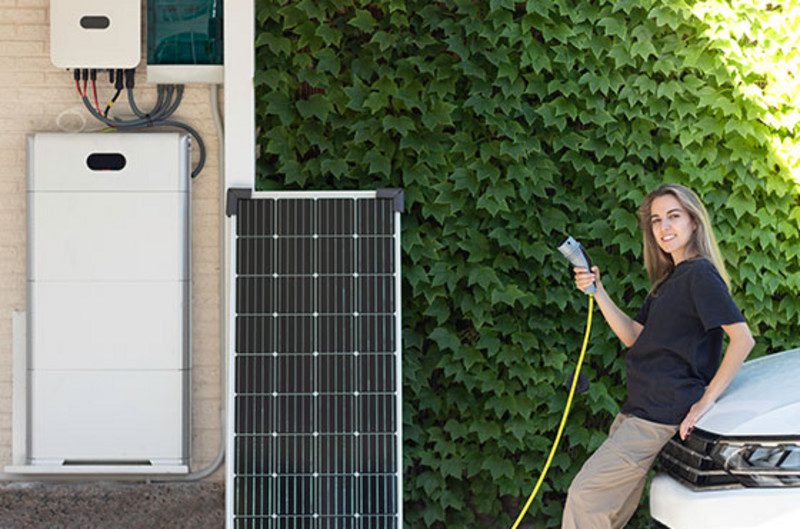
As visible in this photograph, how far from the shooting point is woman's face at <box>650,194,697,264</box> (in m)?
4.57

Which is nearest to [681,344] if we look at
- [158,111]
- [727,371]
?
[727,371]

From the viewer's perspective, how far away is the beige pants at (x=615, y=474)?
14.5ft

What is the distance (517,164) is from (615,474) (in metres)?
1.94

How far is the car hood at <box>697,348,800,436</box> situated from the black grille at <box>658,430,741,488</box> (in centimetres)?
5

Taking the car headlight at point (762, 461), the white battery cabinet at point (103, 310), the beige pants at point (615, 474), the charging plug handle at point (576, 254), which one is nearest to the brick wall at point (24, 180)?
the white battery cabinet at point (103, 310)

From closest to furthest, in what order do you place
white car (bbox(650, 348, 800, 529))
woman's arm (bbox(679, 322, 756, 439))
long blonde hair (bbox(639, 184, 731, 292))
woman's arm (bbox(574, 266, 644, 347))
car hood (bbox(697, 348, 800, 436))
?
white car (bbox(650, 348, 800, 529))
car hood (bbox(697, 348, 800, 436))
woman's arm (bbox(679, 322, 756, 439))
long blonde hair (bbox(639, 184, 731, 292))
woman's arm (bbox(574, 266, 644, 347))

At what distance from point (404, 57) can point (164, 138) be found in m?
1.26

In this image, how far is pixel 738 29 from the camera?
5977mm

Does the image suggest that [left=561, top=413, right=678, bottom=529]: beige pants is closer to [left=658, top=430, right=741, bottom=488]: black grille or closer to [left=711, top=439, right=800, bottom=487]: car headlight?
[left=658, top=430, right=741, bottom=488]: black grille

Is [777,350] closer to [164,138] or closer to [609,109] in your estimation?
[609,109]

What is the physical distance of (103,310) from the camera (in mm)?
5941

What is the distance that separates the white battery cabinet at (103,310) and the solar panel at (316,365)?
759 millimetres

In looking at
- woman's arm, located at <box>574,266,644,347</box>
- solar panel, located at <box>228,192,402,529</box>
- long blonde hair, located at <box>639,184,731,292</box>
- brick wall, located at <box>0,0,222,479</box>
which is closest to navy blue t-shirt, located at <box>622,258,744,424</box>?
long blonde hair, located at <box>639,184,731,292</box>

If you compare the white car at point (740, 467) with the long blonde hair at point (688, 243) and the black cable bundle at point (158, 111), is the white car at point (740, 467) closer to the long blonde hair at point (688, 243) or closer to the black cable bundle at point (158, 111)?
the long blonde hair at point (688, 243)
